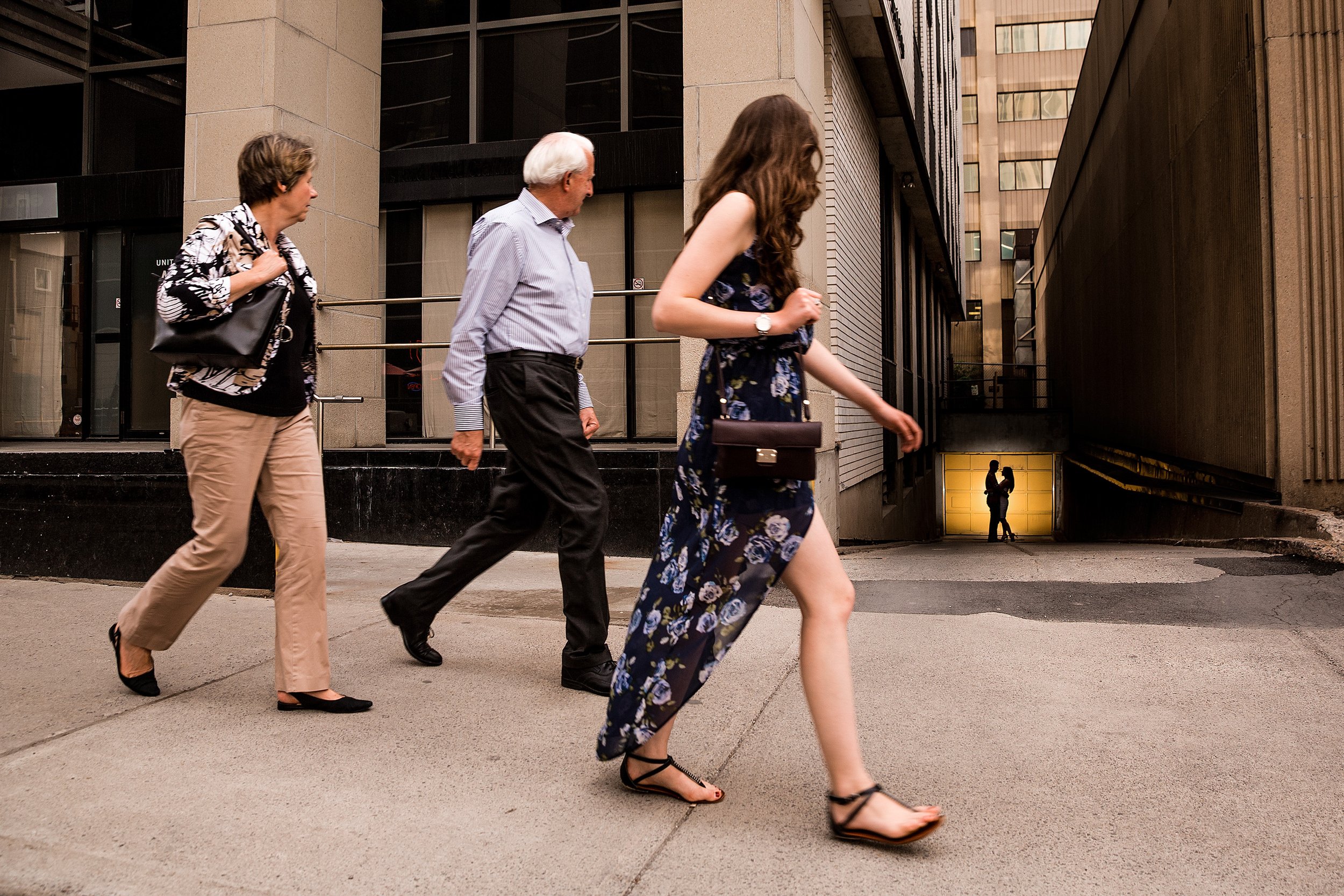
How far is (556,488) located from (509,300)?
703mm

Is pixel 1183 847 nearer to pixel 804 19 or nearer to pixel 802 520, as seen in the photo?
pixel 802 520

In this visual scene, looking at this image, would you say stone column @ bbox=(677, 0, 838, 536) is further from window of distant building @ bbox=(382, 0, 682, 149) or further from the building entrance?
the building entrance

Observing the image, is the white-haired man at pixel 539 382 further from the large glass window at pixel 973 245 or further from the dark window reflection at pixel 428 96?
the large glass window at pixel 973 245

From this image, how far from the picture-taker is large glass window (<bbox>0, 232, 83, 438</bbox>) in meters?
12.0

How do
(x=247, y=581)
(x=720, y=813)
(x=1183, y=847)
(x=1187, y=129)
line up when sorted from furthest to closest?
(x=1187, y=129), (x=247, y=581), (x=720, y=813), (x=1183, y=847)

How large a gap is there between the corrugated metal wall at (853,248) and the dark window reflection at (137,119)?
24.4 ft

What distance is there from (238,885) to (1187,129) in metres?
12.2

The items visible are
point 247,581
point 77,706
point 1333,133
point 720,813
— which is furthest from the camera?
point 1333,133

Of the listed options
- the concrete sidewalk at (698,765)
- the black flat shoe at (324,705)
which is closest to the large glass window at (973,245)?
the concrete sidewalk at (698,765)

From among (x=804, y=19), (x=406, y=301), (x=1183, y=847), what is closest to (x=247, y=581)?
(x=406, y=301)

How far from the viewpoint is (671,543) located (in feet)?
8.68

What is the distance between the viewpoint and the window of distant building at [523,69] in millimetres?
10375

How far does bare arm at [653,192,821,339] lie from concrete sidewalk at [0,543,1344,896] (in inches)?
48.9

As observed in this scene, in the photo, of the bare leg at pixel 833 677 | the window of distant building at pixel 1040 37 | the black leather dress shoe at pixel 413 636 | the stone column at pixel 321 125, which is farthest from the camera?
the window of distant building at pixel 1040 37
